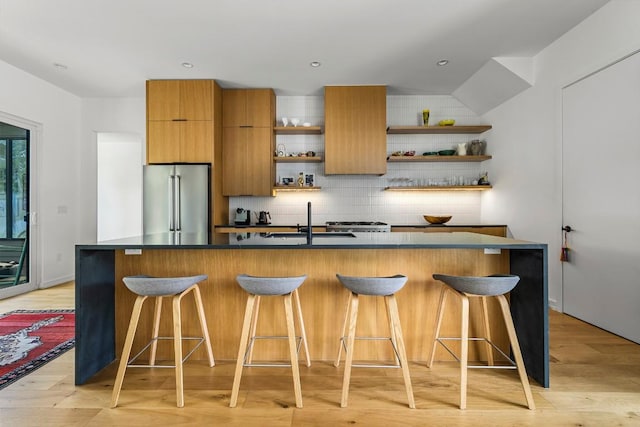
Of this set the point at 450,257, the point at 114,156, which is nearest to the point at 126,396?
the point at 450,257

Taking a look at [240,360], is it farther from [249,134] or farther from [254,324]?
[249,134]

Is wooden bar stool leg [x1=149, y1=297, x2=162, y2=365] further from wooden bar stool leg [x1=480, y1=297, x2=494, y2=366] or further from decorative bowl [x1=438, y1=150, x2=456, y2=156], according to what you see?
decorative bowl [x1=438, y1=150, x2=456, y2=156]

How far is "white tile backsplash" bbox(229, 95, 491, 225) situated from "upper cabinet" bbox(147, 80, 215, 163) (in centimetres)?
103

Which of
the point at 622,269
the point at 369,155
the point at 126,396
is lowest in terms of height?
the point at 126,396

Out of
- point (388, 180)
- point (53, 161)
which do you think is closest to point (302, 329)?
point (388, 180)

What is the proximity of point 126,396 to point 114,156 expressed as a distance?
5567 mm

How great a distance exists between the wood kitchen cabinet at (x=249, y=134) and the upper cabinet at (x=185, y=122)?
1.10 ft

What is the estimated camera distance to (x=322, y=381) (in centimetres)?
201

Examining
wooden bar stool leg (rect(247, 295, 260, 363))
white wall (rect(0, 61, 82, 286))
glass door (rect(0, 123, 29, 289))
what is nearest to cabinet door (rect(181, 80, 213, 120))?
white wall (rect(0, 61, 82, 286))

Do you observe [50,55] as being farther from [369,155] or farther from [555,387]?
[555,387]

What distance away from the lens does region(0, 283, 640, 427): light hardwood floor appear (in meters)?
1.66

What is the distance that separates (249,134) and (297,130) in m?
0.67

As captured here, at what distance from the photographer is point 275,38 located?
3.27 metres

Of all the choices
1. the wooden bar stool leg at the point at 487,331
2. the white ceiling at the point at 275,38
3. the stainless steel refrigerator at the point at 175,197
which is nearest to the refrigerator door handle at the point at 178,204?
the stainless steel refrigerator at the point at 175,197
